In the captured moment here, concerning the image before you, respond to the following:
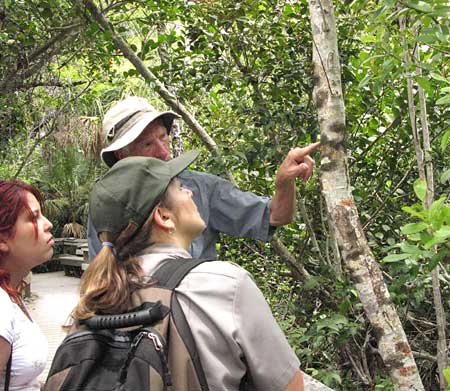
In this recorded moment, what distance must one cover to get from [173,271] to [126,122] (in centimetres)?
149

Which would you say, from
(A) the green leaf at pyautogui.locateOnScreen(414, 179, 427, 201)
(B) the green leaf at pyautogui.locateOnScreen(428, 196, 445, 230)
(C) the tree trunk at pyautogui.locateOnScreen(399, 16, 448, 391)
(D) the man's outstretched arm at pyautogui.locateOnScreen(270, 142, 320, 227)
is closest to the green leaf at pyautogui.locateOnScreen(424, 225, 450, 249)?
(B) the green leaf at pyautogui.locateOnScreen(428, 196, 445, 230)

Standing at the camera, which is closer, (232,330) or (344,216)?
(232,330)

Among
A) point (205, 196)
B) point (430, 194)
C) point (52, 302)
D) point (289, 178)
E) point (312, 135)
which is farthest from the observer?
point (52, 302)

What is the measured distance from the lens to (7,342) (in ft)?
7.29

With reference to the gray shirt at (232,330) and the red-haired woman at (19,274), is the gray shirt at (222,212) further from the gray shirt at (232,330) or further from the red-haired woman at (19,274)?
the gray shirt at (232,330)

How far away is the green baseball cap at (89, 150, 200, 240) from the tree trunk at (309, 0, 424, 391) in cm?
99

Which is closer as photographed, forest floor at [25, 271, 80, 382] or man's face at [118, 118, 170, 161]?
man's face at [118, 118, 170, 161]

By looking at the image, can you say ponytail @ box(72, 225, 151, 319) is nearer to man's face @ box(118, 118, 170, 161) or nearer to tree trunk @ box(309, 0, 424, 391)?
tree trunk @ box(309, 0, 424, 391)

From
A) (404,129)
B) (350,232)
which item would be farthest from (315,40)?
(404,129)

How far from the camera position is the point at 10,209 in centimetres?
258

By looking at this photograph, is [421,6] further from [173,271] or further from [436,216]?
[173,271]

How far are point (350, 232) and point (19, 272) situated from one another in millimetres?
1345

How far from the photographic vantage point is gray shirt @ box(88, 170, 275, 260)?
2.71 metres

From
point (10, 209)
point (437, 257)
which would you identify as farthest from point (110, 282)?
point (437, 257)
